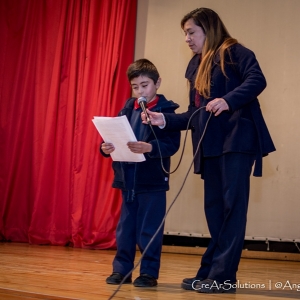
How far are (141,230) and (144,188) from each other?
0.57 ft

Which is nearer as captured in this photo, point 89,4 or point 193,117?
point 193,117

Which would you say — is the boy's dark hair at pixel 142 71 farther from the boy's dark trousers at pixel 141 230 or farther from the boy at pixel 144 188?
the boy's dark trousers at pixel 141 230

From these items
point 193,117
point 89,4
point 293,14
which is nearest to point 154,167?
point 193,117

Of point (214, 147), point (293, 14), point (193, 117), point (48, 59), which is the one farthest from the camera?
point (48, 59)

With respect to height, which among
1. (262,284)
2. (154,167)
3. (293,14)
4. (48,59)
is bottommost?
(262,284)

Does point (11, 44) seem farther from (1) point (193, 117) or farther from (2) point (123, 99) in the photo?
(1) point (193, 117)

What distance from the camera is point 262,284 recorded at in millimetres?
2418

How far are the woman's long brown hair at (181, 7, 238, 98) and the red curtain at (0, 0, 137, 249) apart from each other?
2.16m

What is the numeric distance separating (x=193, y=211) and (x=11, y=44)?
210 centimetres

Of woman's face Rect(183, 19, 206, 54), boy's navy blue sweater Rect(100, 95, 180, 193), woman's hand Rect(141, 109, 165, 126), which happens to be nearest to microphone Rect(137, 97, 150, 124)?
woman's hand Rect(141, 109, 165, 126)

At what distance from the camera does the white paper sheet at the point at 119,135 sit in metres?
2.13

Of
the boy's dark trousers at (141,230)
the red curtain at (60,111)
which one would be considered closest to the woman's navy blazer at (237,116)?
the boy's dark trousers at (141,230)

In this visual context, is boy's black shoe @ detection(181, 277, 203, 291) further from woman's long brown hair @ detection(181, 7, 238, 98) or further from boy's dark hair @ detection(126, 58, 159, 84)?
boy's dark hair @ detection(126, 58, 159, 84)

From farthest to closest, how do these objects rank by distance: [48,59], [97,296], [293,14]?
1. [48,59]
2. [293,14]
3. [97,296]
